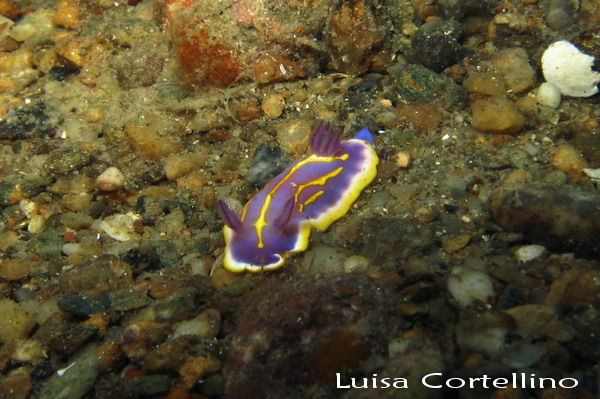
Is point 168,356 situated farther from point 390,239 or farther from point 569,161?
point 569,161

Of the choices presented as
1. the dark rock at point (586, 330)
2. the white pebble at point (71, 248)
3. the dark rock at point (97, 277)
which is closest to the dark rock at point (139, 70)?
the white pebble at point (71, 248)

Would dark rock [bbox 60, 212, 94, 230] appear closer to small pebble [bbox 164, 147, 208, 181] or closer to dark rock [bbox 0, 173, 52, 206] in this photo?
dark rock [bbox 0, 173, 52, 206]

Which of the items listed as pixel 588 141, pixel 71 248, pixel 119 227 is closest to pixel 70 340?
pixel 71 248

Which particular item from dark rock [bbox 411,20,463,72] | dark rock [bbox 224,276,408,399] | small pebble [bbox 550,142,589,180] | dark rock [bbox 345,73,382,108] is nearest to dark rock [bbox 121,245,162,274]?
dark rock [bbox 224,276,408,399]

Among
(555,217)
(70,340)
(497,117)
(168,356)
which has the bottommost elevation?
(70,340)

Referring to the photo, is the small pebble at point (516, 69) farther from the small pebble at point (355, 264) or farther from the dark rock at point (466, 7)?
the small pebble at point (355, 264)
